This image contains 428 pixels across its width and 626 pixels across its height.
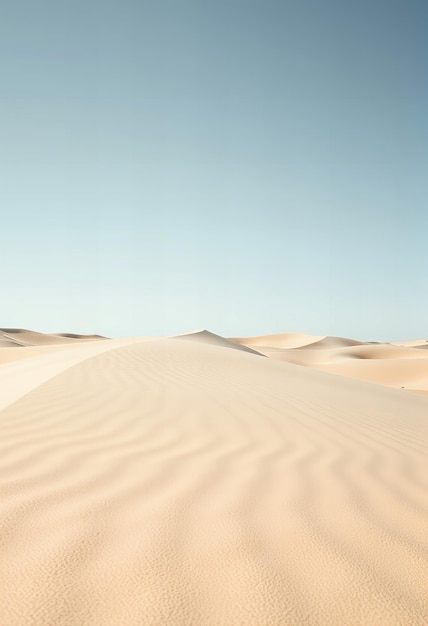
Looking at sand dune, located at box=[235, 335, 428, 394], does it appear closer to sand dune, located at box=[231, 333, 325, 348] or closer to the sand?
the sand

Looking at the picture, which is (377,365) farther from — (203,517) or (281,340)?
(281,340)

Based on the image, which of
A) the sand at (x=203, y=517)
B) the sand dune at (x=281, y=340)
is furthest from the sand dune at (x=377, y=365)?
the sand dune at (x=281, y=340)

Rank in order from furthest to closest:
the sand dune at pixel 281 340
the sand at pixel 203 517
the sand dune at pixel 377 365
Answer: the sand dune at pixel 281 340 → the sand dune at pixel 377 365 → the sand at pixel 203 517

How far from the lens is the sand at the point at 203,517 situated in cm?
168

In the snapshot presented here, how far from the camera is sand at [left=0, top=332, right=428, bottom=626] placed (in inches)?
66.2

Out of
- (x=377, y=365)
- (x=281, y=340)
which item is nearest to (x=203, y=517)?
(x=377, y=365)

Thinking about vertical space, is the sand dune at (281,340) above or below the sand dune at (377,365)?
above

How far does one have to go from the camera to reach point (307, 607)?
1.68m

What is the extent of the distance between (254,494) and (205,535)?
2.34ft

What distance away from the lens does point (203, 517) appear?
2426 millimetres

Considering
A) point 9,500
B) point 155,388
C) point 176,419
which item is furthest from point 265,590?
point 155,388

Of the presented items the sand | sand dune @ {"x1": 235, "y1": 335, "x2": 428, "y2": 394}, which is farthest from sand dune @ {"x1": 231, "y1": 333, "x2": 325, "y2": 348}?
the sand

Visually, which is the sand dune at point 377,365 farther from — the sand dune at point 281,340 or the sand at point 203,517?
the sand dune at point 281,340

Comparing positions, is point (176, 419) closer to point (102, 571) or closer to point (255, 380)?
point (102, 571)
